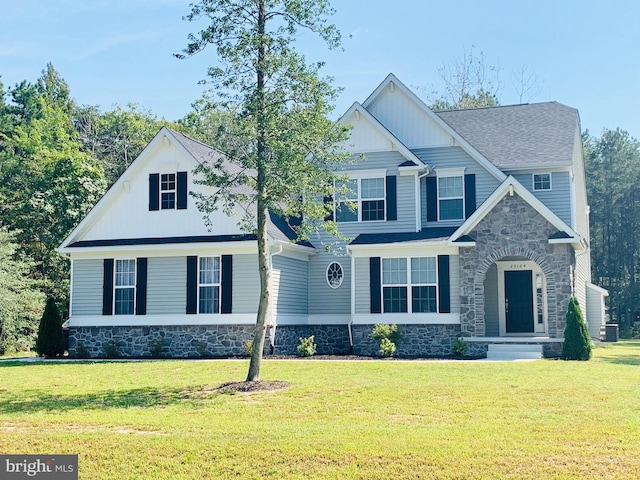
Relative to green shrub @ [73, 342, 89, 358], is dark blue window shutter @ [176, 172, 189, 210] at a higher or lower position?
higher

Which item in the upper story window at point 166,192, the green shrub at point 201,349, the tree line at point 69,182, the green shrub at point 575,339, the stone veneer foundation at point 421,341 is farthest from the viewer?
the tree line at point 69,182

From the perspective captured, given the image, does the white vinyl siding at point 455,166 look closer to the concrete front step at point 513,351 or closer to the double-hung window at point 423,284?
the double-hung window at point 423,284

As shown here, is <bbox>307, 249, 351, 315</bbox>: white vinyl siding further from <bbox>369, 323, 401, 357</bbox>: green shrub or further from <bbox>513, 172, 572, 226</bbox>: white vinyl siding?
<bbox>513, 172, 572, 226</bbox>: white vinyl siding

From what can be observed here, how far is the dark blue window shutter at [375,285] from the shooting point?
22266 millimetres

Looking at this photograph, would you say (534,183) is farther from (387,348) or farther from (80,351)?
(80,351)

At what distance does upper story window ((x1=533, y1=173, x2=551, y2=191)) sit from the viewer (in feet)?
77.6

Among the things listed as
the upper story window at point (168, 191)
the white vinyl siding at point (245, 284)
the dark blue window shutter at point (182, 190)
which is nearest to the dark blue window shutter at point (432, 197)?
the white vinyl siding at point (245, 284)

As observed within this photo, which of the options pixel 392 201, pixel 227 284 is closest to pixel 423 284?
pixel 392 201

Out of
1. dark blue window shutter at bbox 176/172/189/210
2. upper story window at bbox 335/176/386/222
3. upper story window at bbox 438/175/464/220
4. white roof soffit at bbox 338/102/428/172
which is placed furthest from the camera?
upper story window at bbox 335/176/386/222

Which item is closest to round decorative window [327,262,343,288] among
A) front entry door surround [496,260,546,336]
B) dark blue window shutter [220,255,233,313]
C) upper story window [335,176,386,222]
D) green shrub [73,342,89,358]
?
upper story window [335,176,386,222]

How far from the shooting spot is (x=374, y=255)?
73.9 ft

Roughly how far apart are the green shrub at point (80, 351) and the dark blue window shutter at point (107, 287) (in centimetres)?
132

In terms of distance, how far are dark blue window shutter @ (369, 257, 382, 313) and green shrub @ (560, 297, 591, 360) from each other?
5601mm

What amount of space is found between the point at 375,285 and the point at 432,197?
3.79m
